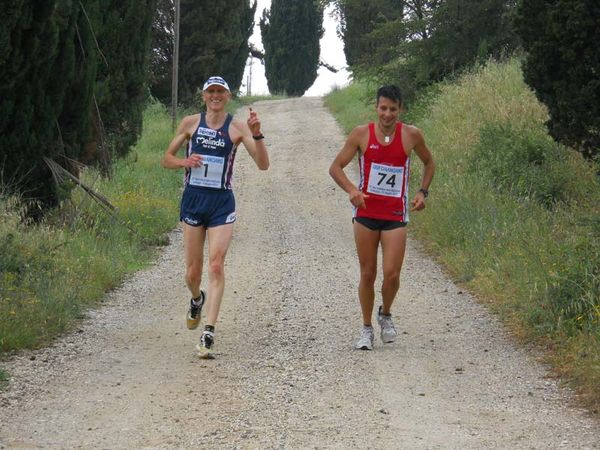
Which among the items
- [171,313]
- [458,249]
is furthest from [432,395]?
[458,249]

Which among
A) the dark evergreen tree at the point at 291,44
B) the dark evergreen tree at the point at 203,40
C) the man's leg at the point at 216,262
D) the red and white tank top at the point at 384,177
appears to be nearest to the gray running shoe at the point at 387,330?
the red and white tank top at the point at 384,177

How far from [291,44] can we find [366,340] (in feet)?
170

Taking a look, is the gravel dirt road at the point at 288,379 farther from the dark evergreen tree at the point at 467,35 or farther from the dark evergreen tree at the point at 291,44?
the dark evergreen tree at the point at 291,44

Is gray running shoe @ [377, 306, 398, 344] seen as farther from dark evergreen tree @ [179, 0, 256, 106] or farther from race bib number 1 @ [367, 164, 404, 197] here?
dark evergreen tree @ [179, 0, 256, 106]

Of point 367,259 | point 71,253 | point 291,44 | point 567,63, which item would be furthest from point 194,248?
point 291,44

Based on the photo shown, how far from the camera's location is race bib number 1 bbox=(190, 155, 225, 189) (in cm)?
888

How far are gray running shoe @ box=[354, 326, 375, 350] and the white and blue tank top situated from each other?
1.65 meters

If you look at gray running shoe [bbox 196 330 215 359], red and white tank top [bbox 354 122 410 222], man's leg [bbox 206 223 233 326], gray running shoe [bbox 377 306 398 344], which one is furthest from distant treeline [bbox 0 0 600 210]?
gray running shoe [bbox 377 306 398 344]

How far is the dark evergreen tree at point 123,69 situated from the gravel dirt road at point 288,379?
6.33 meters

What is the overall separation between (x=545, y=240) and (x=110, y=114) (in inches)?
389

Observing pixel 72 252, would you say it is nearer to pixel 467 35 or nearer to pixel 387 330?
pixel 387 330

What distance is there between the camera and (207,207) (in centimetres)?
902

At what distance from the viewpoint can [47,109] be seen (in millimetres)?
13156

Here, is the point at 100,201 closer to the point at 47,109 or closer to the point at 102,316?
the point at 47,109
